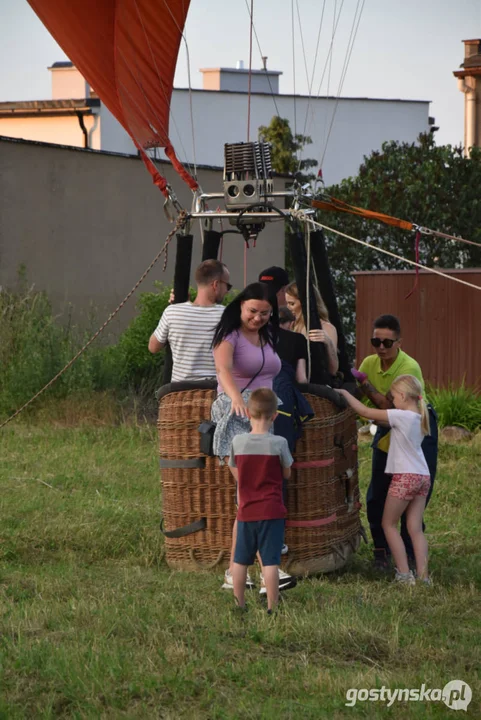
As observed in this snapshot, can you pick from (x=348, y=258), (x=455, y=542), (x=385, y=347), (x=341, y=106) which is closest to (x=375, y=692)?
(x=385, y=347)

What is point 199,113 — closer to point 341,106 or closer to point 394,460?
point 341,106

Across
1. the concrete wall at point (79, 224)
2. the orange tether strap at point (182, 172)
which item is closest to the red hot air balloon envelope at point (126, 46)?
the orange tether strap at point (182, 172)

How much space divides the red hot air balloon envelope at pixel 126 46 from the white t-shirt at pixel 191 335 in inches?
81.5

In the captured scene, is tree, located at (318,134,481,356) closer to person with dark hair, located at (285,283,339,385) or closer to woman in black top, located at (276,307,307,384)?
person with dark hair, located at (285,283,339,385)

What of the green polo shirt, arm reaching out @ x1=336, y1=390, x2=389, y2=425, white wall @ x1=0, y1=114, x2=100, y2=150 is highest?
white wall @ x1=0, y1=114, x2=100, y2=150

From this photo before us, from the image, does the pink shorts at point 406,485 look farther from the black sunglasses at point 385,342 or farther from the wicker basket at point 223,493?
the black sunglasses at point 385,342

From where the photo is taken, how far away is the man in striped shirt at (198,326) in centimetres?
642

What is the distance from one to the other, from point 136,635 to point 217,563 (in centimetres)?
156

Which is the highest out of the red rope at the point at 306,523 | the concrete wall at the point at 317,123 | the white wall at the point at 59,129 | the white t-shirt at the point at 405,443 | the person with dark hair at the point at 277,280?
the concrete wall at the point at 317,123

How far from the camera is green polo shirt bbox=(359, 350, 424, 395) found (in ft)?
21.9

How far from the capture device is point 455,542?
7555mm

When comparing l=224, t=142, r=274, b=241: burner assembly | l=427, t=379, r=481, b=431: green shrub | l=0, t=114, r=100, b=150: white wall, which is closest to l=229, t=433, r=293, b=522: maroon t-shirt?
l=224, t=142, r=274, b=241: burner assembly

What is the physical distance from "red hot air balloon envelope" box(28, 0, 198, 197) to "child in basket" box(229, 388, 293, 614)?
3285 mm

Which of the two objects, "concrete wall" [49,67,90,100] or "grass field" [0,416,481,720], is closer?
"grass field" [0,416,481,720]
